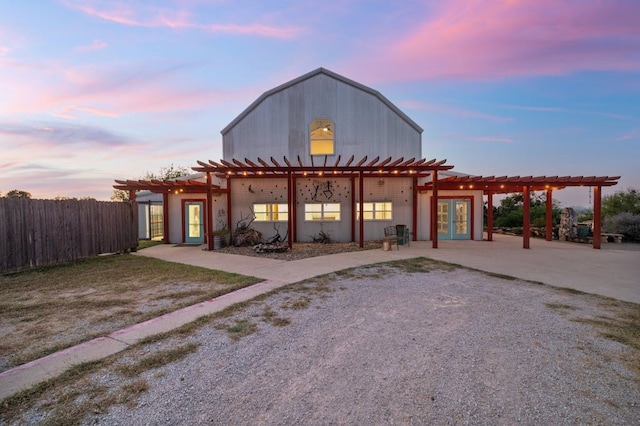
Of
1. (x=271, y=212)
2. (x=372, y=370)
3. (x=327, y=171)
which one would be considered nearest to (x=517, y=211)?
(x=327, y=171)

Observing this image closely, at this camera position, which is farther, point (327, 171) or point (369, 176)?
point (369, 176)

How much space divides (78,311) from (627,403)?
6571mm

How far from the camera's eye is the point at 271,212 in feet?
43.4

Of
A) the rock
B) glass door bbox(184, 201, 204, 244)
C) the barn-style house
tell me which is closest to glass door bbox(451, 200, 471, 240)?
the barn-style house

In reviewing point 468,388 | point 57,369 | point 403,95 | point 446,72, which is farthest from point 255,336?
point 403,95

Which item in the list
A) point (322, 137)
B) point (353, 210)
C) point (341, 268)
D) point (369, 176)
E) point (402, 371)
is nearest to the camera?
point (402, 371)

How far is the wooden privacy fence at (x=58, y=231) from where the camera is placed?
6984mm

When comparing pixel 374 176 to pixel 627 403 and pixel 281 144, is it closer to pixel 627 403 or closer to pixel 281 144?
pixel 281 144

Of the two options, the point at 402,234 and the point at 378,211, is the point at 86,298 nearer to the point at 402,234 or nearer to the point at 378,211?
the point at 402,234

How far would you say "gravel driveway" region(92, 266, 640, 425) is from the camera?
6.55 ft

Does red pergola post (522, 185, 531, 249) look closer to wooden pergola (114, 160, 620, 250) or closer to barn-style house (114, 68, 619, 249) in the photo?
wooden pergola (114, 160, 620, 250)

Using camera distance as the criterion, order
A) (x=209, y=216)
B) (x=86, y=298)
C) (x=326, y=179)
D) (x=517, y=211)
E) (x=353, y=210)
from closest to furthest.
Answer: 1. (x=86, y=298)
2. (x=209, y=216)
3. (x=353, y=210)
4. (x=326, y=179)
5. (x=517, y=211)

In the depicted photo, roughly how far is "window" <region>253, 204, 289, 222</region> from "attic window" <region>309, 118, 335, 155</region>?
3126 millimetres

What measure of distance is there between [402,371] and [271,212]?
11.2 metres
